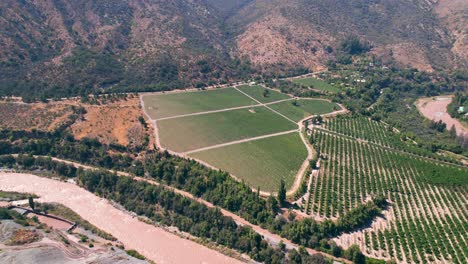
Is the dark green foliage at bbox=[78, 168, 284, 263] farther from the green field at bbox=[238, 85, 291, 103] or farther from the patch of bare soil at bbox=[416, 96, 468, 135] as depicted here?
the patch of bare soil at bbox=[416, 96, 468, 135]

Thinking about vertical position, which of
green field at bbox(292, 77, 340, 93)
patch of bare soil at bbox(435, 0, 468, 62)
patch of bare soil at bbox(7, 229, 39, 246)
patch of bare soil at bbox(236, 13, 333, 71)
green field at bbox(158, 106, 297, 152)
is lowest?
patch of bare soil at bbox(7, 229, 39, 246)

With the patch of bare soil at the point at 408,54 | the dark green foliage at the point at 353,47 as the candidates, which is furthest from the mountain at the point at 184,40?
the dark green foliage at the point at 353,47

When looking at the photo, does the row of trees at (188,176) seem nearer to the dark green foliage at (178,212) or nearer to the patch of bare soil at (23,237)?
the dark green foliage at (178,212)

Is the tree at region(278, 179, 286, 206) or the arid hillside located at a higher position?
the arid hillside

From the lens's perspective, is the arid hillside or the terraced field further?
the arid hillside

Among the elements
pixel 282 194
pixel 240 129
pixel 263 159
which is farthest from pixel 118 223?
pixel 240 129

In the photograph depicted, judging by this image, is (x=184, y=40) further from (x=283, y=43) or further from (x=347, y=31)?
(x=347, y=31)

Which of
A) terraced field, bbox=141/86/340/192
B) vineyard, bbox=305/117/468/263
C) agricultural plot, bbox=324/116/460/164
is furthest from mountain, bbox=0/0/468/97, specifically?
vineyard, bbox=305/117/468/263
